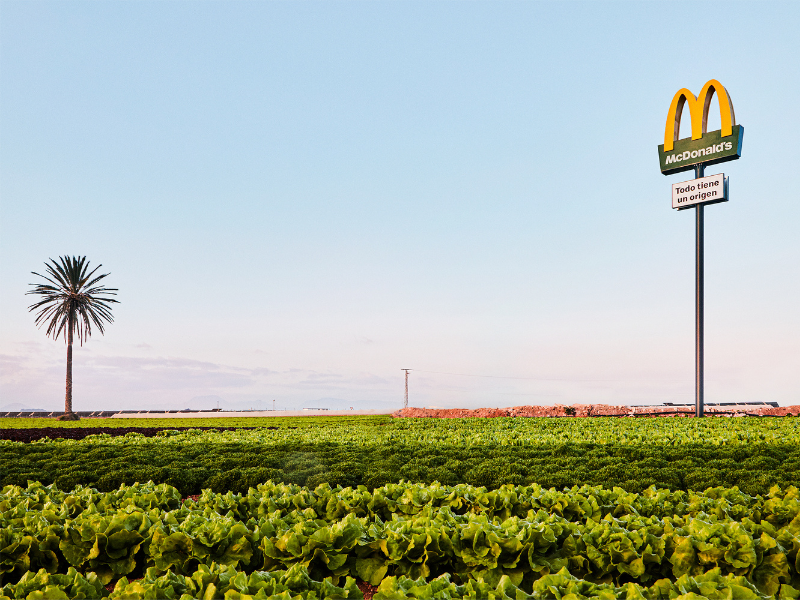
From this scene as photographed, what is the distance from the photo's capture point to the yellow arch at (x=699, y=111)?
873 inches

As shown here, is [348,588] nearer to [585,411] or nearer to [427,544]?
[427,544]

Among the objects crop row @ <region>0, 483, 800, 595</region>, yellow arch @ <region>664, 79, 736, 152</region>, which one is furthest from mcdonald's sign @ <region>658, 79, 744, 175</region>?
crop row @ <region>0, 483, 800, 595</region>

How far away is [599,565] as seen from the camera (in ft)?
16.6

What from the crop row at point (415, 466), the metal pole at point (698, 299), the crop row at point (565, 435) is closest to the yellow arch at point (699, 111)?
the metal pole at point (698, 299)

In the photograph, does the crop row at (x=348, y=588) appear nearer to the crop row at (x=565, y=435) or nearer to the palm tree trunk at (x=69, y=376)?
the crop row at (x=565, y=435)

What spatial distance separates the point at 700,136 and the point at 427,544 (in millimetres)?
23456

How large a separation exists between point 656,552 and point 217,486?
6874 millimetres

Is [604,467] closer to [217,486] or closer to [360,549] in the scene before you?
[360,549]

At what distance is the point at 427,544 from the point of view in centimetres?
506

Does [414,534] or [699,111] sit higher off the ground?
[699,111]

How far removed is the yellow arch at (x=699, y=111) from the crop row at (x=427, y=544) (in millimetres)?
20428

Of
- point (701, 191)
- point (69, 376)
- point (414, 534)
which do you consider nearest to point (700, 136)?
point (701, 191)

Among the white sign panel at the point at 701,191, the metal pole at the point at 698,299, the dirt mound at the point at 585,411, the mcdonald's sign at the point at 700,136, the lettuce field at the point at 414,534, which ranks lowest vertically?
the dirt mound at the point at 585,411

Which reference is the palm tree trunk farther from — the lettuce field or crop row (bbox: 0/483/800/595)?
crop row (bbox: 0/483/800/595)
